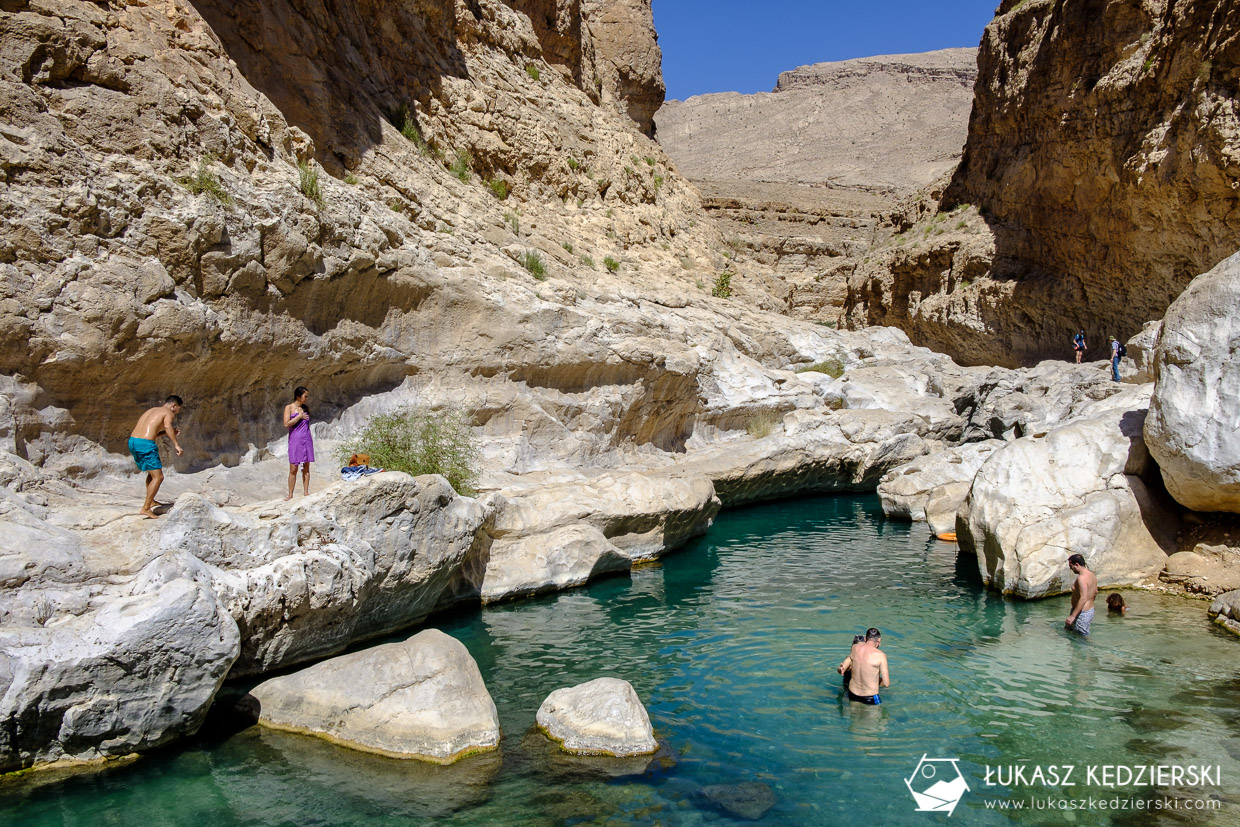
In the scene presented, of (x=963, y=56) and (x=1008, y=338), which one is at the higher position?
(x=963, y=56)

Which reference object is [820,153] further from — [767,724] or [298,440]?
[767,724]

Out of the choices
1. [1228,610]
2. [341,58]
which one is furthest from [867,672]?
[341,58]

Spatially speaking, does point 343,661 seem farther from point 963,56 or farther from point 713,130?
point 963,56

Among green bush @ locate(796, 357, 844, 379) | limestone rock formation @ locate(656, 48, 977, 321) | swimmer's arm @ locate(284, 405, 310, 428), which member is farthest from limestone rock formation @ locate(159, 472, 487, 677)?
limestone rock formation @ locate(656, 48, 977, 321)

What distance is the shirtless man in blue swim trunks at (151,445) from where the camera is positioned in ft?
24.8

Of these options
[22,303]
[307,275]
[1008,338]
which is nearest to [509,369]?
[307,275]

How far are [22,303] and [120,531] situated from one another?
2590 mm

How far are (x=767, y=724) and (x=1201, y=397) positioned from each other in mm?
6824

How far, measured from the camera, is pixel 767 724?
7.31 metres

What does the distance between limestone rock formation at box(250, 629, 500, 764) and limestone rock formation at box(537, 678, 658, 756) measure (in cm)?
52

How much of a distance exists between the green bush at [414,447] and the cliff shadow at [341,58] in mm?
6273

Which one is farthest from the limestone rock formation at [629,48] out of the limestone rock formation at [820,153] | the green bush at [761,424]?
the green bush at [761,424]

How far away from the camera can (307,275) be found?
11.2 metres

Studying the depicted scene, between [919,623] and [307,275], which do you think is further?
[307,275]
